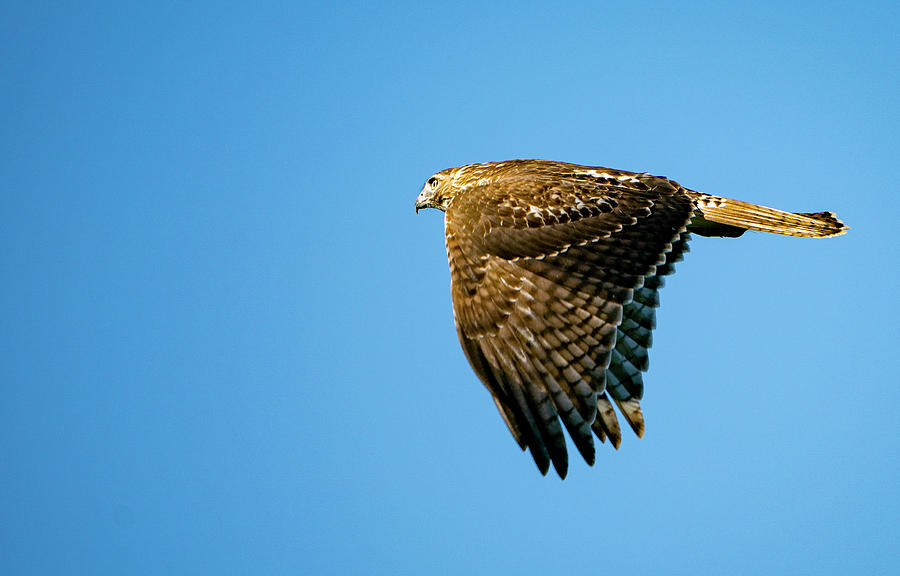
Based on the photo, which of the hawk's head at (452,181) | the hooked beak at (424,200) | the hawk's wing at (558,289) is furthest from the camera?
the hooked beak at (424,200)

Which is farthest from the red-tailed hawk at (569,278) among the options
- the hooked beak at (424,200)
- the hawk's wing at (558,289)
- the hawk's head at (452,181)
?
the hooked beak at (424,200)

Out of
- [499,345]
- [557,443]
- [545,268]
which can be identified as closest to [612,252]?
[545,268]

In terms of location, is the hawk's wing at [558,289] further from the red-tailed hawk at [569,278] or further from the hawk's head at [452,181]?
the hawk's head at [452,181]

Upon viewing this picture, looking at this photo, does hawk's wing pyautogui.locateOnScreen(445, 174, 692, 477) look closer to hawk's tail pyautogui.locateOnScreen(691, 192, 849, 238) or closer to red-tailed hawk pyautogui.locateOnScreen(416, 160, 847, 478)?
red-tailed hawk pyautogui.locateOnScreen(416, 160, 847, 478)

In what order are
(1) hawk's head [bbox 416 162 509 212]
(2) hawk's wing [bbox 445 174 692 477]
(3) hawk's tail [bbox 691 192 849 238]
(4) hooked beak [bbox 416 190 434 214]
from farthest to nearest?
(4) hooked beak [bbox 416 190 434 214], (1) hawk's head [bbox 416 162 509 212], (3) hawk's tail [bbox 691 192 849 238], (2) hawk's wing [bbox 445 174 692 477]

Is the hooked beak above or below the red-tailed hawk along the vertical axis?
above

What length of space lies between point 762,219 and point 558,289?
1.95 metres

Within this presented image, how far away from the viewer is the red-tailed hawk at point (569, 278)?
6.17m

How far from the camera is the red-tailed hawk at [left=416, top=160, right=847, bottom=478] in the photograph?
20.2 feet

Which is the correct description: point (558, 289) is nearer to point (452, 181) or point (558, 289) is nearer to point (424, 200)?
point (452, 181)

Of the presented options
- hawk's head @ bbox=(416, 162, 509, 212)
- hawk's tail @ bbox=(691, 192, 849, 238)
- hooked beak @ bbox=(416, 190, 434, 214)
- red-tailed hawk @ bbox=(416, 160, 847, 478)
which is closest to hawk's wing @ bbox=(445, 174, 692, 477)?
red-tailed hawk @ bbox=(416, 160, 847, 478)

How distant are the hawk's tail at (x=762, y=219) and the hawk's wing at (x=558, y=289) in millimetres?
277

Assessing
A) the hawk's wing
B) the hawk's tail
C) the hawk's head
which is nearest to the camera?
the hawk's wing

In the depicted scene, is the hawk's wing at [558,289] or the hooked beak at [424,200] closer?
the hawk's wing at [558,289]
